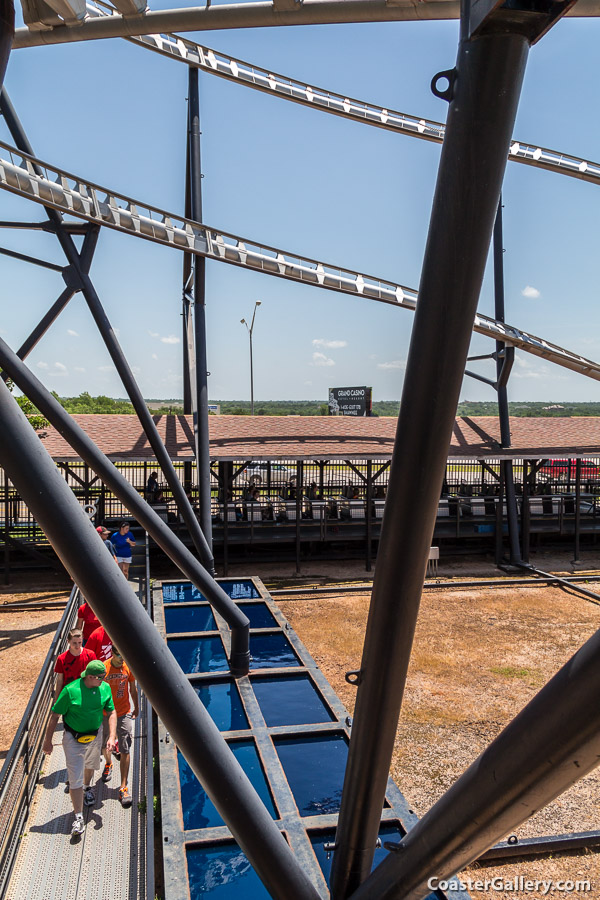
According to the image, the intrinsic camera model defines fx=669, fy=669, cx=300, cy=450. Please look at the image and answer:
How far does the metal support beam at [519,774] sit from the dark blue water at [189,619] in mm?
7988

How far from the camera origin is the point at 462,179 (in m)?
1.67

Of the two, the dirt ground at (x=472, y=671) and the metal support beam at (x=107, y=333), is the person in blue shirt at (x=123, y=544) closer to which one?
the metal support beam at (x=107, y=333)

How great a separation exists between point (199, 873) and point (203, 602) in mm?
6235

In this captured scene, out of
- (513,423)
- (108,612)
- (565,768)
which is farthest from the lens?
(513,423)

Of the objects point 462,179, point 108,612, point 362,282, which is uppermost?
point 362,282

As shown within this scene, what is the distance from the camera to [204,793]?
217 inches

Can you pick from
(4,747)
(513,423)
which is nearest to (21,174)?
(4,747)

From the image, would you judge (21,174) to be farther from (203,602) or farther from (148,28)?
(203,602)

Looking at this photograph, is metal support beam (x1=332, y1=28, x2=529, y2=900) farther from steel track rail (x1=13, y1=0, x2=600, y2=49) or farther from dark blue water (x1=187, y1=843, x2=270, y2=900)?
steel track rail (x1=13, y1=0, x2=600, y2=49)

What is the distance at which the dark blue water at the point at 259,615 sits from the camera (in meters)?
9.88

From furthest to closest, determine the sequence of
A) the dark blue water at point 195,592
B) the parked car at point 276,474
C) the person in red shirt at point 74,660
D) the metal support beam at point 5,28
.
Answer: the parked car at point 276,474, the dark blue water at point 195,592, the person in red shirt at point 74,660, the metal support beam at point 5,28

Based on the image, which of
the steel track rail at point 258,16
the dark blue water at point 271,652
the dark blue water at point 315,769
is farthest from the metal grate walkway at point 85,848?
the steel track rail at point 258,16

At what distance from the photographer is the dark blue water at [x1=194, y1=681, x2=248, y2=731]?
21.9 ft

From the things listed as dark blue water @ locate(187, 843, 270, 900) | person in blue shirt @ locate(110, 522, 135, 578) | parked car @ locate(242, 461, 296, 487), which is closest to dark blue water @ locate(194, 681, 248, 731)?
dark blue water @ locate(187, 843, 270, 900)
